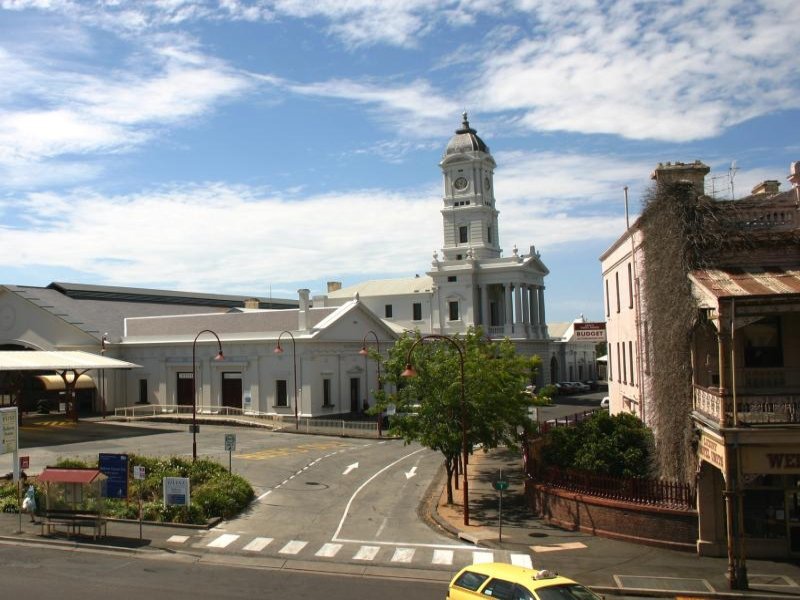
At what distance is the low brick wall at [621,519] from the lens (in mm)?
22594

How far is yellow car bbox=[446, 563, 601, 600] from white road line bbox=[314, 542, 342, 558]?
7.90m

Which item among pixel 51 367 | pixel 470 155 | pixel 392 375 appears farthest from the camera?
pixel 470 155

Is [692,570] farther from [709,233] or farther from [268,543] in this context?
[268,543]

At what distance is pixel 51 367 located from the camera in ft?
174

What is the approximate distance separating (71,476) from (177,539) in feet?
13.0

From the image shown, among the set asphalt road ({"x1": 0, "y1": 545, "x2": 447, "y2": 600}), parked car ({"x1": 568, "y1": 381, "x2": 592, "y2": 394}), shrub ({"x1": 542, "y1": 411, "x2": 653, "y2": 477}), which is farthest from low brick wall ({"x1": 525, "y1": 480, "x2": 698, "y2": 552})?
parked car ({"x1": 568, "y1": 381, "x2": 592, "y2": 394})

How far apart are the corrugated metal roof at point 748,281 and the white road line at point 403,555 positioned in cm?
1107

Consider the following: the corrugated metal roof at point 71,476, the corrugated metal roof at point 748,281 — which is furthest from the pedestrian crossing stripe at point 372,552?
the corrugated metal roof at point 748,281

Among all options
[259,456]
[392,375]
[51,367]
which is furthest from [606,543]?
[51,367]

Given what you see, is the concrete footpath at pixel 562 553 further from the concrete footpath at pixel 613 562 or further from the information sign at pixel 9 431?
the information sign at pixel 9 431

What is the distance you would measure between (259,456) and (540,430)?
48.6 ft

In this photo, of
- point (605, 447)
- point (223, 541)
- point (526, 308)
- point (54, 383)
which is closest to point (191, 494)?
point (223, 541)

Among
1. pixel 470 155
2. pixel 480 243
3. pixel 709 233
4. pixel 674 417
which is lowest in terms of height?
pixel 674 417

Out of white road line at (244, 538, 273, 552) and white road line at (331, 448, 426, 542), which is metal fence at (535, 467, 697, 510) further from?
white road line at (244, 538, 273, 552)
